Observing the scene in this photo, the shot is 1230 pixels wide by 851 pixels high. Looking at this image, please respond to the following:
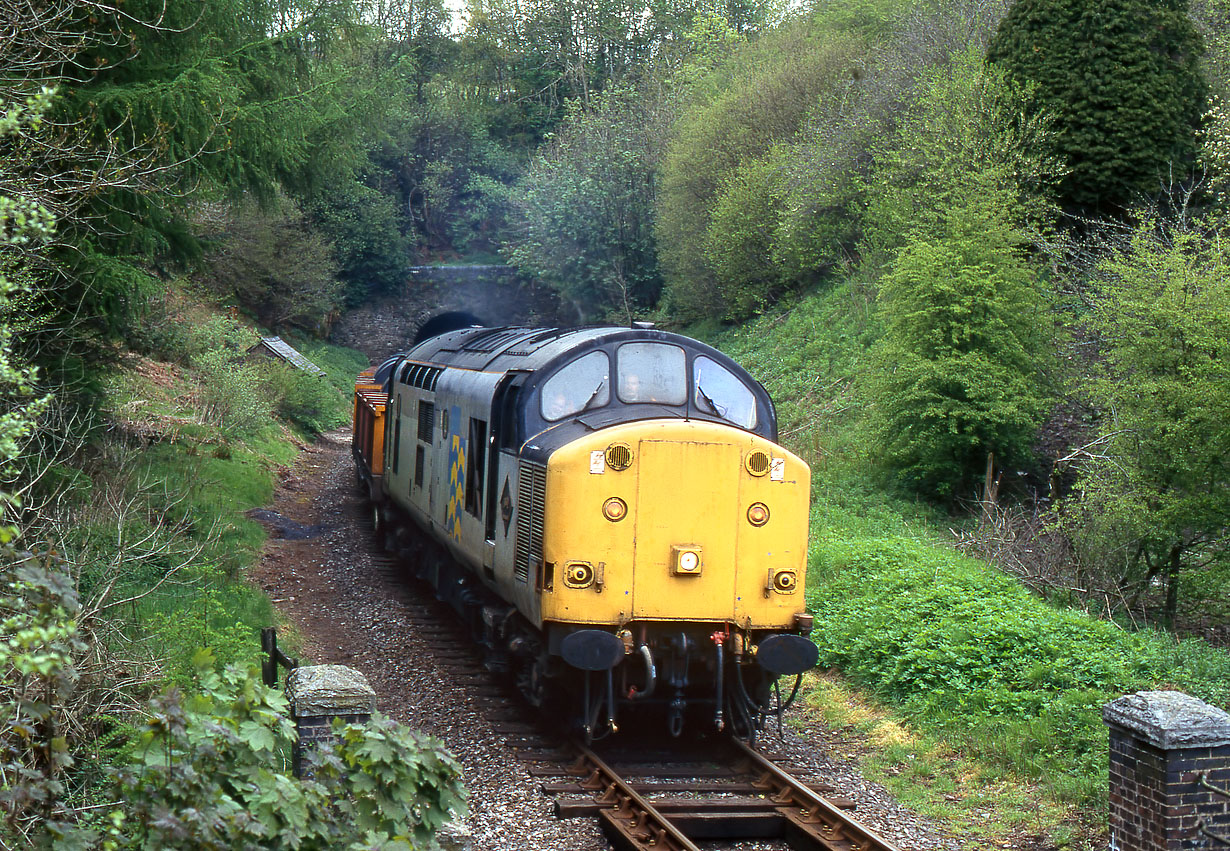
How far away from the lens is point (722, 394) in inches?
360

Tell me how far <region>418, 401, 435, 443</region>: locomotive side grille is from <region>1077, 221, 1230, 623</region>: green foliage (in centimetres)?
800

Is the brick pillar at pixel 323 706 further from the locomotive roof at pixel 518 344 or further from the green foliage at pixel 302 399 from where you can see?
the green foliage at pixel 302 399

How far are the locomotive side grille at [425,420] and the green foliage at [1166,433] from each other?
26.2 ft

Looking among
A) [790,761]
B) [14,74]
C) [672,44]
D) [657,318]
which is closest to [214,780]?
[790,761]

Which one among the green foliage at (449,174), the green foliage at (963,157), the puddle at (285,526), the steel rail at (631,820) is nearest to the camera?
the steel rail at (631,820)

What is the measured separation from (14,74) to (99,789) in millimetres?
5907

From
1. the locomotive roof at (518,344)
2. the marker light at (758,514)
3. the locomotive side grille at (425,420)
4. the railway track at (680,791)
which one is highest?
the locomotive roof at (518,344)

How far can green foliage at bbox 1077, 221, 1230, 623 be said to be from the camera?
42.0 ft

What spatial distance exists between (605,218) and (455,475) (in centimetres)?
2800

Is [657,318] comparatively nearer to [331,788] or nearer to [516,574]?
[516,574]

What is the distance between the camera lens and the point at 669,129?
36.8 metres

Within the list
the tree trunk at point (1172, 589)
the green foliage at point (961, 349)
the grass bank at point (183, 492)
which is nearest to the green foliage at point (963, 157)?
the green foliage at point (961, 349)

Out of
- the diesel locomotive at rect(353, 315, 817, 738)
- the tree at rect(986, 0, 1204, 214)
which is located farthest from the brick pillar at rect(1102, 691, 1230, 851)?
the tree at rect(986, 0, 1204, 214)

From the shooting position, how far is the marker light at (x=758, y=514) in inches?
330
